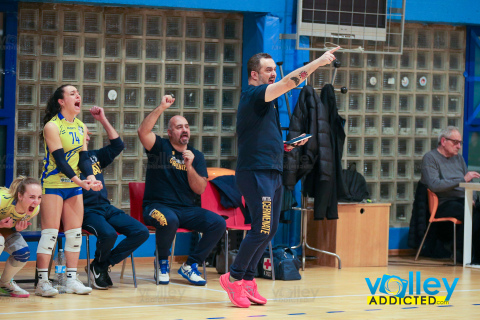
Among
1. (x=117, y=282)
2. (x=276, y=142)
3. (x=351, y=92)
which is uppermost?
(x=351, y=92)

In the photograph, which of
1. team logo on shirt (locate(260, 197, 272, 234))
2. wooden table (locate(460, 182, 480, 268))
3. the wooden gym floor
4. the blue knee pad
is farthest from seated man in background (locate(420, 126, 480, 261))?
the blue knee pad

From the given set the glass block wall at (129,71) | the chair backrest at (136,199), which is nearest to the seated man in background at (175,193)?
the chair backrest at (136,199)

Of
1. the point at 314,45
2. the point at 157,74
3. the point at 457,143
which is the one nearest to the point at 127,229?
the point at 157,74

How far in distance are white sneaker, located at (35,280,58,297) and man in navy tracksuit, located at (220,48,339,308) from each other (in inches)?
43.3

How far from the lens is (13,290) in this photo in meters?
5.23

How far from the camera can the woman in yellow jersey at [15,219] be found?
5.12 meters

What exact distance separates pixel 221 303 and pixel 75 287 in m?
1.00

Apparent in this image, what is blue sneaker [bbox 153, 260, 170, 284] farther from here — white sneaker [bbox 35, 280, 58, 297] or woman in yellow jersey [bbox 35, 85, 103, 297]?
white sneaker [bbox 35, 280, 58, 297]

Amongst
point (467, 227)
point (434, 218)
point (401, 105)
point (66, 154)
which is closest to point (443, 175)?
point (434, 218)

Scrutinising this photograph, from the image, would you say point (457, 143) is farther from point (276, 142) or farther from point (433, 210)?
point (276, 142)

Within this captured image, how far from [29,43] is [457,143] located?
3.92 meters

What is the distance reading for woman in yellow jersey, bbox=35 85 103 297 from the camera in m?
5.27

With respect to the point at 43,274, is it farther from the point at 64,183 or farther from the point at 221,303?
the point at 221,303

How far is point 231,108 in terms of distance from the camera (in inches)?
290
